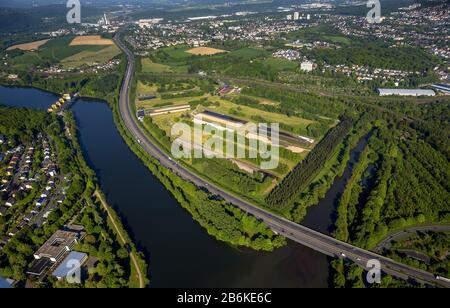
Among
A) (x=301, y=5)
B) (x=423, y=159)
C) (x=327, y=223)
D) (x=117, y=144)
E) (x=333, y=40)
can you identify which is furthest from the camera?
(x=301, y=5)

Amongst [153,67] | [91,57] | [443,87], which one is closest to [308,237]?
[443,87]

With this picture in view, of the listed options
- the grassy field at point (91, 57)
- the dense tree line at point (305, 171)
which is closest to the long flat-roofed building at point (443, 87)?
the dense tree line at point (305, 171)

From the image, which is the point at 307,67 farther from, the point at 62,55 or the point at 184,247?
the point at 62,55

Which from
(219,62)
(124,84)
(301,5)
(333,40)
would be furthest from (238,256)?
(301,5)

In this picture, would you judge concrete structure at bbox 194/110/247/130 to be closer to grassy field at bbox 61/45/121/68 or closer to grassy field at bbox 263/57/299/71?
grassy field at bbox 263/57/299/71

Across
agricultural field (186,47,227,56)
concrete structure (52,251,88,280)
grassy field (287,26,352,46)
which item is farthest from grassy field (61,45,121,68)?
concrete structure (52,251,88,280)

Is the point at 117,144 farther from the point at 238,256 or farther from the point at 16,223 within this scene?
the point at 238,256
